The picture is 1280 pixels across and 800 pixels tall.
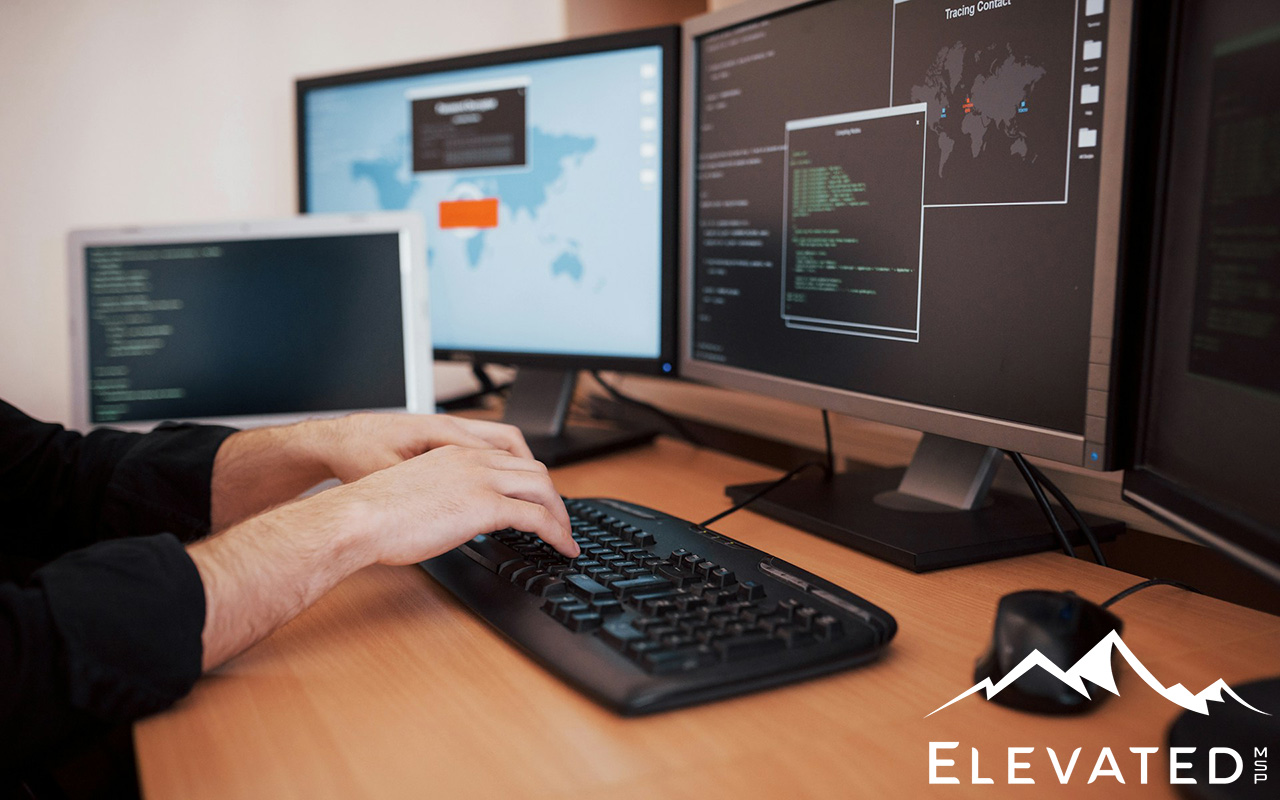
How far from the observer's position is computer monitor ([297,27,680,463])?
1.17m

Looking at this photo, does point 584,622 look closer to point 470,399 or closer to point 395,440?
point 395,440

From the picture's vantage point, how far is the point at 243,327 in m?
1.18

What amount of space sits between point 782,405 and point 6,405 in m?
0.92

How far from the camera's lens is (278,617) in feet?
1.93

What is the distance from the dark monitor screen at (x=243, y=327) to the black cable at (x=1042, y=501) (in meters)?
0.75

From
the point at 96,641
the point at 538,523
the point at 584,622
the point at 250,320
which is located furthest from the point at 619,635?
the point at 250,320

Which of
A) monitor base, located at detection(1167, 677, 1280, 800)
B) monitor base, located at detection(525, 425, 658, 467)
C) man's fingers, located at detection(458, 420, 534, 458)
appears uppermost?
man's fingers, located at detection(458, 420, 534, 458)

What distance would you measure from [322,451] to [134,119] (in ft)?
2.98

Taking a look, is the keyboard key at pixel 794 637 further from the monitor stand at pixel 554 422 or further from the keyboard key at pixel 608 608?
the monitor stand at pixel 554 422

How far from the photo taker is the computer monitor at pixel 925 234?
2.16 feet

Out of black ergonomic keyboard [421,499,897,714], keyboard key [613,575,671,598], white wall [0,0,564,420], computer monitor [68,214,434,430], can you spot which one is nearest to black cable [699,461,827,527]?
black ergonomic keyboard [421,499,897,714]

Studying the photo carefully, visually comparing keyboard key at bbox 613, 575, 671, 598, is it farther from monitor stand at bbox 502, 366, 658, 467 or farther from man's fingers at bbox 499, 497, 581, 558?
monitor stand at bbox 502, 366, 658, 467

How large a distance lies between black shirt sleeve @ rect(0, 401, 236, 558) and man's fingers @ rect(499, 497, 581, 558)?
1.19 feet

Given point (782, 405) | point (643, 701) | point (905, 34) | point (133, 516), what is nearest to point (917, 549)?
point (643, 701)
